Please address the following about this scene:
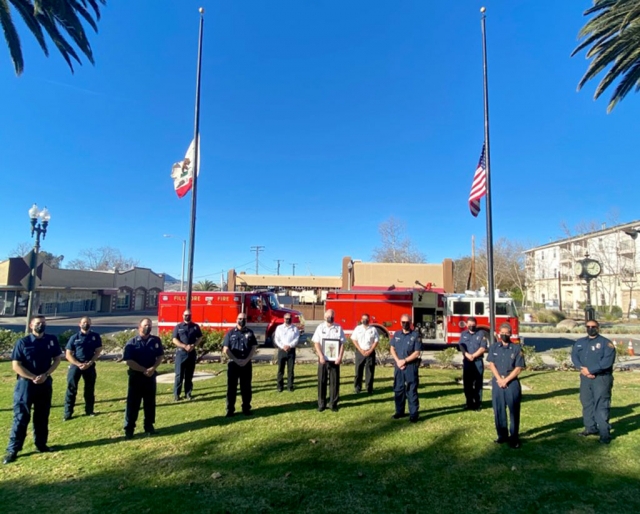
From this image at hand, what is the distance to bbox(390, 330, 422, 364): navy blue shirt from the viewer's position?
23.2 feet

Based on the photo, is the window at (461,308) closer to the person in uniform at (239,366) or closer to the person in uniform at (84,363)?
the person in uniform at (239,366)

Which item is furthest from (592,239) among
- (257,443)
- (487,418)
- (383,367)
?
(257,443)

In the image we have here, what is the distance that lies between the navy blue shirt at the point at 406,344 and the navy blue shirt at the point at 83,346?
557 centimetres

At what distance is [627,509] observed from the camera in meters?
4.07

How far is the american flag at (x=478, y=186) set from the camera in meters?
10.6

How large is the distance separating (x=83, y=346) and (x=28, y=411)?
2.17 m

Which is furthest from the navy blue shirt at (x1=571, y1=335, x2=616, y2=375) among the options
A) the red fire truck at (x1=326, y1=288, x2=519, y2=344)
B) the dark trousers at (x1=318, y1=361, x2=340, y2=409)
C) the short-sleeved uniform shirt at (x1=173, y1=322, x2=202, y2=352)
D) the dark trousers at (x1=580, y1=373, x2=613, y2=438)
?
the red fire truck at (x1=326, y1=288, x2=519, y2=344)

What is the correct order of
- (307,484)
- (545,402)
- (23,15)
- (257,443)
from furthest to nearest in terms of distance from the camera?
(23,15)
(545,402)
(257,443)
(307,484)

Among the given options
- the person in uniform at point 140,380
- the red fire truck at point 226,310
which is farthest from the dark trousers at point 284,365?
the red fire truck at point 226,310

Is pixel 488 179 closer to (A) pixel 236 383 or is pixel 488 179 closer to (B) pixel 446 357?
(B) pixel 446 357

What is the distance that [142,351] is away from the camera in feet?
20.5

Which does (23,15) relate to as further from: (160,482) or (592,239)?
(592,239)

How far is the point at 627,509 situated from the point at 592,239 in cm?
5625

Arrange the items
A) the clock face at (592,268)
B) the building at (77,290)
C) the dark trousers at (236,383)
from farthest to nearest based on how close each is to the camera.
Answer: the building at (77,290) → the clock face at (592,268) → the dark trousers at (236,383)
